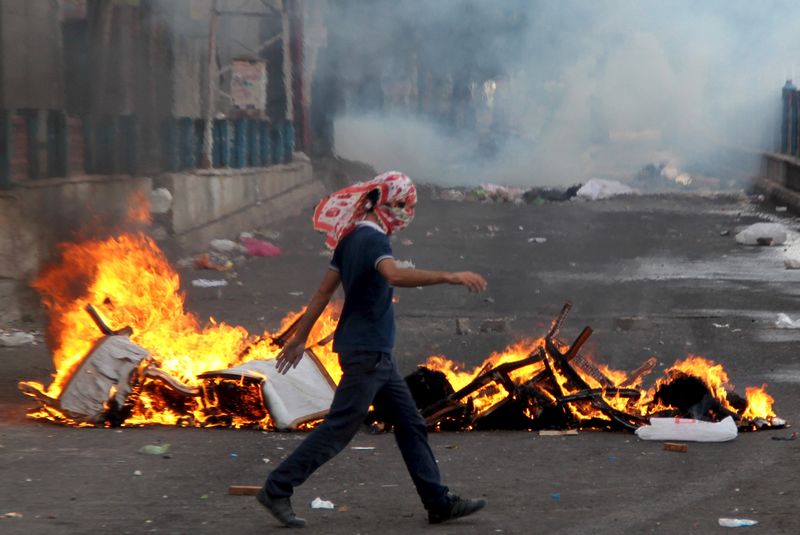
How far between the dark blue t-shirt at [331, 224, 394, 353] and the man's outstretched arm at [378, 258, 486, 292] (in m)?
0.09

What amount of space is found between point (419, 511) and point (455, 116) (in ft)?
129

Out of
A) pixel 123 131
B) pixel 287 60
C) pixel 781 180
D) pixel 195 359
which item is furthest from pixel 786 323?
pixel 287 60

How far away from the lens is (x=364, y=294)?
5.32 metres

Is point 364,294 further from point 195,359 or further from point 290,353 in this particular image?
point 195,359

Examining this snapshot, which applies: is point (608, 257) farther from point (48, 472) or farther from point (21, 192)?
point (48, 472)

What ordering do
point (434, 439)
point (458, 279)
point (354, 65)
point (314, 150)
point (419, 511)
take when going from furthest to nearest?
point (354, 65)
point (314, 150)
point (434, 439)
point (419, 511)
point (458, 279)

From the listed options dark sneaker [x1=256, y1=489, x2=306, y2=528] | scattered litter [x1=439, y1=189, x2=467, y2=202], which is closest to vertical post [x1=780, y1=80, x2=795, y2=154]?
scattered litter [x1=439, y1=189, x2=467, y2=202]

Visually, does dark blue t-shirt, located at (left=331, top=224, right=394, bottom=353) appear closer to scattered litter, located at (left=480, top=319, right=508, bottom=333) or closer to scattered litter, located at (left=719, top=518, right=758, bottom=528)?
scattered litter, located at (left=719, top=518, right=758, bottom=528)

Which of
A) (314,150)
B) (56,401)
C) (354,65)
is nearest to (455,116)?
(354,65)

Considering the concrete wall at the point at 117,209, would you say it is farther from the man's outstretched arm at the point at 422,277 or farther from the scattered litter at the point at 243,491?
the man's outstretched arm at the point at 422,277

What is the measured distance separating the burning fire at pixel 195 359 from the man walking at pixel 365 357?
1.79 metres

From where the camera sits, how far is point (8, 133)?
37.7 feet

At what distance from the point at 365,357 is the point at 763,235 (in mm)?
12606

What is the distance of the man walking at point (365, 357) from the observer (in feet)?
17.3
